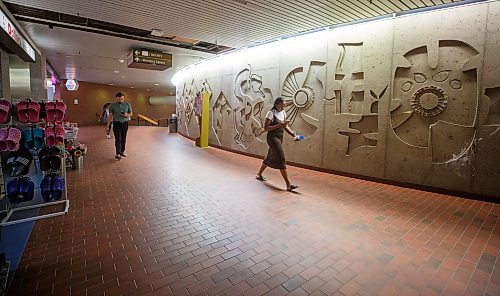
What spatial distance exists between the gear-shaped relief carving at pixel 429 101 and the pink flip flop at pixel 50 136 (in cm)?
565

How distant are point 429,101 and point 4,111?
20.1 feet

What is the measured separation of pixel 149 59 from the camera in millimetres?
8672

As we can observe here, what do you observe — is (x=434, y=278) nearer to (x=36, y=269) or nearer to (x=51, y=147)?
A: (x=36, y=269)

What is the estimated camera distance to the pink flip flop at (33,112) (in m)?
3.08

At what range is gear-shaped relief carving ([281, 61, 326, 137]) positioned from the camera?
638cm

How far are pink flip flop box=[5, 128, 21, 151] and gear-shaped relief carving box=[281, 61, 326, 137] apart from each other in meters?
5.34

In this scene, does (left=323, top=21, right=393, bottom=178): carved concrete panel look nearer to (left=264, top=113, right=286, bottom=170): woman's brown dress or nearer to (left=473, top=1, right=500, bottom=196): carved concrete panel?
(left=473, top=1, right=500, bottom=196): carved concrete panel

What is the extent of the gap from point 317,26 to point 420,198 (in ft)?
13.2

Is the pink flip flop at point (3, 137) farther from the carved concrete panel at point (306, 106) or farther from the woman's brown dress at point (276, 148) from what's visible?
the carved concrete panel at point (306, 106)

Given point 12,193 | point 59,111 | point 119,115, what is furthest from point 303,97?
point 12,193

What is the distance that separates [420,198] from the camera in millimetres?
4500

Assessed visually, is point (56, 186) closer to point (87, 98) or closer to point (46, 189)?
point (46, 189)

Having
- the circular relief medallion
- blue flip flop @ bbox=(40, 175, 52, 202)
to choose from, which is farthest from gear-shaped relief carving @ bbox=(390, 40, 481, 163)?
blue flip flop @ bbox=(40, 175, 52, 202)

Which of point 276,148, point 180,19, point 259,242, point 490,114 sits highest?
point 180,19
